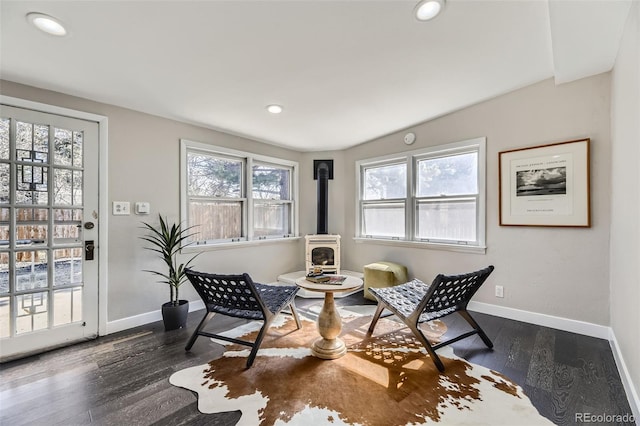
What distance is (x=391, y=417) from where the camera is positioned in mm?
1590

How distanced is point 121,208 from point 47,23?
63.3 inches

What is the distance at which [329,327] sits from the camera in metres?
2.33

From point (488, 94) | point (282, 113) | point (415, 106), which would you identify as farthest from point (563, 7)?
point (282, 113)

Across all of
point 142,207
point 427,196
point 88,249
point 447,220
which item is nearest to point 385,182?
point 427,196

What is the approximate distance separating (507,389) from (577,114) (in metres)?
2.55

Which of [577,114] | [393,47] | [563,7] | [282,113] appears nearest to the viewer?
[563,7]

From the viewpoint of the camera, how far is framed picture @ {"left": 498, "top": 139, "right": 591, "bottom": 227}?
2.68 meters

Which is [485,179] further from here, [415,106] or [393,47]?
[393,47]

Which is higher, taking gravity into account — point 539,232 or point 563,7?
point 563,7

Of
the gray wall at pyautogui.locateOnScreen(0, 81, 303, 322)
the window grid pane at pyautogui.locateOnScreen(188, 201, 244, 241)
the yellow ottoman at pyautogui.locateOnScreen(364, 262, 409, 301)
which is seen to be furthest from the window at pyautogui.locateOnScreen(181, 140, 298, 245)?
the yellow ottoman at pyautogui.locateOnScreen(364, 262, 409, 301)

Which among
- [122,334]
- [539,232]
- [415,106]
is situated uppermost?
[415,106]

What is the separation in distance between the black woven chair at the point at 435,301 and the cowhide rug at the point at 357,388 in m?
0.23

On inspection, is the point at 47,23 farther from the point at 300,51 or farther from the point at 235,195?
the point at 235,195

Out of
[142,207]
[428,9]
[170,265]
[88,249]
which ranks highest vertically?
[428,9]
